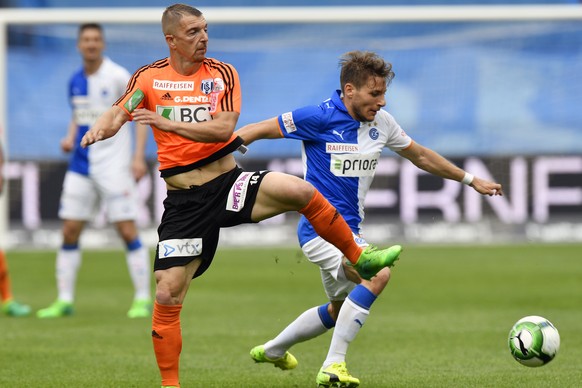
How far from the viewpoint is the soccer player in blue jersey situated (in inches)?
296

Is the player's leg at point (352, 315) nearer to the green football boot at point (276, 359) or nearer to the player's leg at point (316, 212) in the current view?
the player's leg at point (316, 212)

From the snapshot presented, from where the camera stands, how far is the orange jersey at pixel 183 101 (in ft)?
22.4

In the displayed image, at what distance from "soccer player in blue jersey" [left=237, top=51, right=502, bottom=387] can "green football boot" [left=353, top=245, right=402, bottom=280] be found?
17.6 inches

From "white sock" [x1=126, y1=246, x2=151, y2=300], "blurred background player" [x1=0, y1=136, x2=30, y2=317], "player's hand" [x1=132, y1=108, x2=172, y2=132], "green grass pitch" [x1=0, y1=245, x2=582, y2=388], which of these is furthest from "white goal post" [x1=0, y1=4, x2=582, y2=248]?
"player's hand" [x1=132, y1=108, x2=172, y2=132]

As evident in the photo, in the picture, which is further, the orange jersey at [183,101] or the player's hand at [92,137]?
the orange jersey at [183,101]

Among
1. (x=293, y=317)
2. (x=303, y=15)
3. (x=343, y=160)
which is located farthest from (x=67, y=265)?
(x=303, y=15)

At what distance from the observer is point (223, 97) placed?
6.87 m

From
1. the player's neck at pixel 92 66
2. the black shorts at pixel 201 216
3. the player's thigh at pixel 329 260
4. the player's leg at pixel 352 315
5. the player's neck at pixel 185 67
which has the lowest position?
the player's leg at pixel 352 315

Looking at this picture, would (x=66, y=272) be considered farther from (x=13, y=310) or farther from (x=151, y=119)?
(x=151, y=119)

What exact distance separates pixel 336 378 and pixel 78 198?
5.45 m

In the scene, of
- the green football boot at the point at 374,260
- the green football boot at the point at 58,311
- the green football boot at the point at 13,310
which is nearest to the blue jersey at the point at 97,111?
the green football boot at the point at 58,311

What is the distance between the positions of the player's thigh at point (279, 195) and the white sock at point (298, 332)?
1.31 metres

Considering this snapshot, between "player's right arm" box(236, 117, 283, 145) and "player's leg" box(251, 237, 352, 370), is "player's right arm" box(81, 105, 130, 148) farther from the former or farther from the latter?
"player's leg" box(251, 237, 352, 370)

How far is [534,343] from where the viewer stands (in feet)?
23.3
